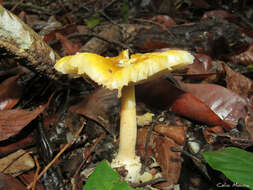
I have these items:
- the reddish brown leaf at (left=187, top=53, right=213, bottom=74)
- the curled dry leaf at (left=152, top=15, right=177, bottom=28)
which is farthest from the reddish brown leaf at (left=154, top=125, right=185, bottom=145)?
the curled dry leaf at (left=152, top=15, right=177, bottom=28)

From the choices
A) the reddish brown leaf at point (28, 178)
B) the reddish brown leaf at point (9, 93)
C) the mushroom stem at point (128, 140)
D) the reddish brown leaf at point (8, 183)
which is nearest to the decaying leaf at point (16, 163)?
the reddish brown leaf at point (28, 178)

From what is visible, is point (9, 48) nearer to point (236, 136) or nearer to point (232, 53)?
point (236, 136)

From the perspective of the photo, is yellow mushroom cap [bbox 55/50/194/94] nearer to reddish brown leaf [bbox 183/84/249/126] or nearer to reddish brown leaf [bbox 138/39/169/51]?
reddish brown leaf [bbox 183/84/249/126]

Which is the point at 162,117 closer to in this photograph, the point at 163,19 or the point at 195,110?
the point at 195,110

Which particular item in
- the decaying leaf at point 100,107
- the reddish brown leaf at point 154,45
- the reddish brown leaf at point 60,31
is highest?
the reddish brown leaf at point 60,31

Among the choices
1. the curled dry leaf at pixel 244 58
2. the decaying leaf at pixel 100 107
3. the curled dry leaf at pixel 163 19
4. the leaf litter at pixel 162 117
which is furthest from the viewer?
the curled dry leaf at pixel 163 19

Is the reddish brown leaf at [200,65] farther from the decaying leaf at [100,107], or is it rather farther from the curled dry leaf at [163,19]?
the curled dry leaf at [163,19]
